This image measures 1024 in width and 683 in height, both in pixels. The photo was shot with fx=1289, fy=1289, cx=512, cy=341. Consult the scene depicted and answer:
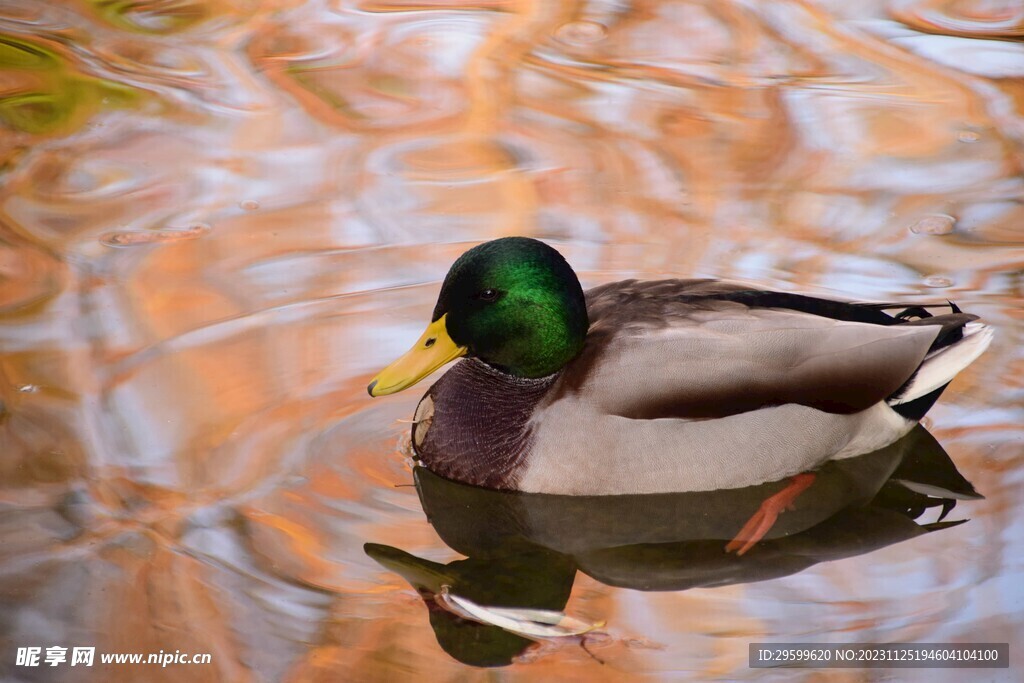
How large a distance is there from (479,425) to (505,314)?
1.42 feet

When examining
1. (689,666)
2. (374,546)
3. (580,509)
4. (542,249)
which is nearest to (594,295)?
(542,249)

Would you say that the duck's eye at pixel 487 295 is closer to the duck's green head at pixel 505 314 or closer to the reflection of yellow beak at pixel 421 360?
the duck's green head at pixel 505 314

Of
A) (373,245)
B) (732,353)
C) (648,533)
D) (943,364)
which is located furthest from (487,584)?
(373,245)

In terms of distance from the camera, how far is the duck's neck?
187 inches

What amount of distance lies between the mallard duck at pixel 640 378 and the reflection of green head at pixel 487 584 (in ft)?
1.11

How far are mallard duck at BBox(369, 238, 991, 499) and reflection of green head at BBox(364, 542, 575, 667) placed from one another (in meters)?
0.34

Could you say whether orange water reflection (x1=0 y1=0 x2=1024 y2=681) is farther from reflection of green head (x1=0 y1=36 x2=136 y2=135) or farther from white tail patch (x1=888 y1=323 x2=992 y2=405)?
white tail patch (x1=888 y1=323 x2=992 y2=405)

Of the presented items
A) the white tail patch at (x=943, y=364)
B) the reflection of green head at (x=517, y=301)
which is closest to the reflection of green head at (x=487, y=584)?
the reflection of green head at (x=517, y=301)

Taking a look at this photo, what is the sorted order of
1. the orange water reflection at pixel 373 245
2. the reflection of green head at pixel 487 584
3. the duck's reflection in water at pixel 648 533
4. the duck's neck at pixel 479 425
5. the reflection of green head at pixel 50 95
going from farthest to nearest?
the reflection of green head at pixel 50 95
the duck's neck at pixel 479 425
the duck's reflection in water at pixel 648 533
the orange water reflection at pixel 373 245
the reflection of green head at pixel 487 584

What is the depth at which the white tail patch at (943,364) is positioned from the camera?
4965 mm

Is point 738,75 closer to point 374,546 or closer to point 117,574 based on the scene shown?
point 374,546

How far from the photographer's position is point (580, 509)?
470cm

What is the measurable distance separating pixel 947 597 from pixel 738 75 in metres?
4.98

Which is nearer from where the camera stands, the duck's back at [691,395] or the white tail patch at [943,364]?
the duck's back at [691,395]
